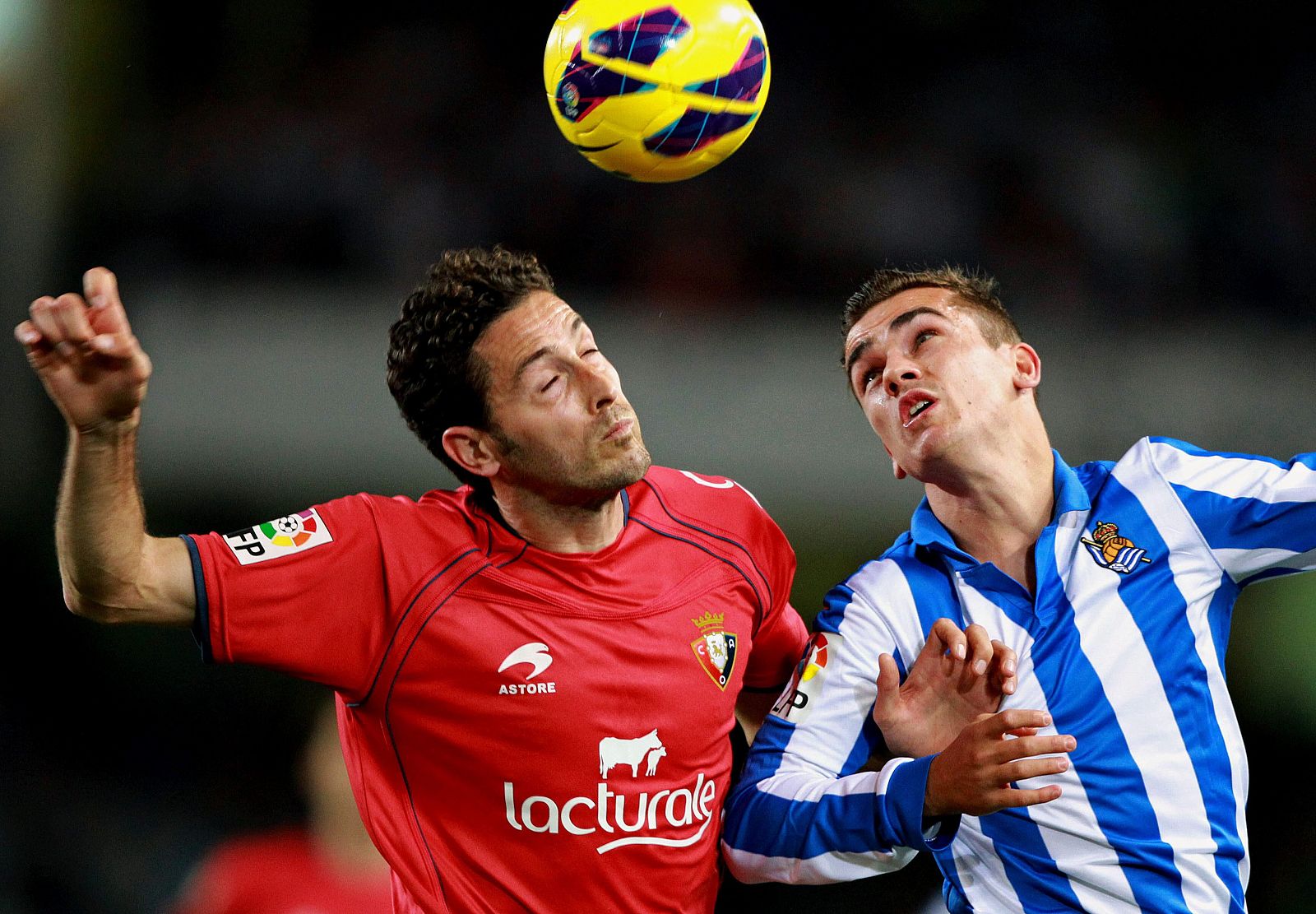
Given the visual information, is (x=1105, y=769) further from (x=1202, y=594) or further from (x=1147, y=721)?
(x=1202, y=594)

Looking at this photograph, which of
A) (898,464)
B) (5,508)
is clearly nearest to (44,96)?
(5,508)

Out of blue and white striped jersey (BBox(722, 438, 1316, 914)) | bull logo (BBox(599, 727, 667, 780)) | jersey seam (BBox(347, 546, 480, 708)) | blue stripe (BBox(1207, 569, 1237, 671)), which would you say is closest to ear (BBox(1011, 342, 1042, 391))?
blue and white striped jersey (BBox(722, 438, 1316, 914))

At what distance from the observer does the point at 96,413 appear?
6.85 ft

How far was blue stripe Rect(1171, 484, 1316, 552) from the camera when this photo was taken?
2.68 m

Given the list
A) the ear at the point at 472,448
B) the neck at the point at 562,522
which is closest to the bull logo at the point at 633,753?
the neck at the point at 562,522

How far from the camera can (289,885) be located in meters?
3.85

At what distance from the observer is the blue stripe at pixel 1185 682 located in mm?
2559

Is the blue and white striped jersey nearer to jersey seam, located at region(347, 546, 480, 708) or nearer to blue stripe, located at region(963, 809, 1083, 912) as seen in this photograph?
blue stripe, located at region(963, 809, 1083, 912)

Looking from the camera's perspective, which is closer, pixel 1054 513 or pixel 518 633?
pixel 518 633

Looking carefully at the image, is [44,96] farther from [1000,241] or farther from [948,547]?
[948,547]

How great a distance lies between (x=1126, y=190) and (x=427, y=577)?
234 inches

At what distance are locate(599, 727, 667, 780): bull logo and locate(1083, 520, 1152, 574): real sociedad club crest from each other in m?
1.02

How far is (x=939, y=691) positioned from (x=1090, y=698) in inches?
12.3

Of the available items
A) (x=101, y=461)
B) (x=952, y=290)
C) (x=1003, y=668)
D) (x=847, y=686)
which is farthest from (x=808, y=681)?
(x=101, y=461)
